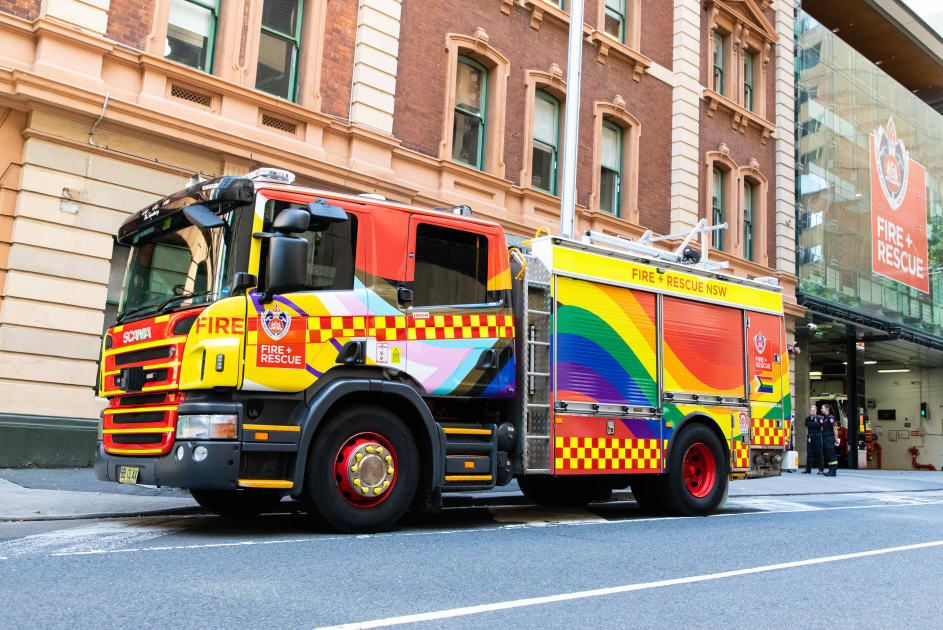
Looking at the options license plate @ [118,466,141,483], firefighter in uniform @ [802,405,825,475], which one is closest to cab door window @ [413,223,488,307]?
license plate @ [118,466,141,483]

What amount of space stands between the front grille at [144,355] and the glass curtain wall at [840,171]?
2199 cm

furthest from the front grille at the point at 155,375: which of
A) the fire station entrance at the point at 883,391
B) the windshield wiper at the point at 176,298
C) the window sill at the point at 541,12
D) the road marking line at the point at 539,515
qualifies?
the fire station entrance at the point at 883,391

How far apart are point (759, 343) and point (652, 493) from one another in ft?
8.45

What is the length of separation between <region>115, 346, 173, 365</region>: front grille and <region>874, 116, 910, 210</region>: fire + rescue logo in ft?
→ 93.5

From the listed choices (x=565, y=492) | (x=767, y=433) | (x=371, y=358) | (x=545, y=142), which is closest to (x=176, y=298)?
(x=371, y=358)

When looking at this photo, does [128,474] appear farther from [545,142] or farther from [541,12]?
[541,12]

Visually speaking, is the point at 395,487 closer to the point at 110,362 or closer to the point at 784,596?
the point at 110,362

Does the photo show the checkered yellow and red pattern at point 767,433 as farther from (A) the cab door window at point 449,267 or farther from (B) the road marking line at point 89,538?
(B) the road marking line at point 89,538

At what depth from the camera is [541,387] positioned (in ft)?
28.4

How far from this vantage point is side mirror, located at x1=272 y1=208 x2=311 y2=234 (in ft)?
22.1

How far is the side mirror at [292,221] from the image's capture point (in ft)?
22.1

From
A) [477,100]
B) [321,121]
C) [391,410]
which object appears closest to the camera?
[391,410]

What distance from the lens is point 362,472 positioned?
730cm

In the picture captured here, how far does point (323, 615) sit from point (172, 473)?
2714mm
